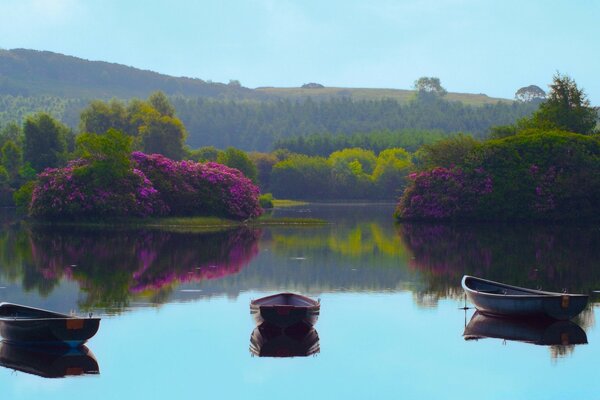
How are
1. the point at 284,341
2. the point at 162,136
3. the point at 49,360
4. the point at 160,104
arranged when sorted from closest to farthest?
the point at 49,360
the point at 284,341
the point at 162,136
the point at 160,104

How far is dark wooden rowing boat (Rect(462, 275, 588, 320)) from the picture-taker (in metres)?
36.0

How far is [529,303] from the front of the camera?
36.5 metres

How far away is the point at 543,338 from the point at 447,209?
208ft

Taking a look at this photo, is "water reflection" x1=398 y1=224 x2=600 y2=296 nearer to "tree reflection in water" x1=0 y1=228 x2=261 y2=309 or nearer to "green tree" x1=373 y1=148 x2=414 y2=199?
"tree reflection in water" x1=0 y1=228 x2=261 y2=309

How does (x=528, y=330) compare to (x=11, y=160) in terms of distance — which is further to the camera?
(x=11, y=160)

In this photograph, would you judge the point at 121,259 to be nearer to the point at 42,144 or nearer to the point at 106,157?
the point at 106,157

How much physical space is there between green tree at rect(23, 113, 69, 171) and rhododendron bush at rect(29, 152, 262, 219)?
42859 millimetres

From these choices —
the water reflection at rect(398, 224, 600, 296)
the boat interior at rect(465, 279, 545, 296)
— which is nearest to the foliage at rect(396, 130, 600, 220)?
the water reflection at rect(398, 224, 600, 296)

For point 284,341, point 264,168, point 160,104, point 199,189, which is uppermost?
point 160,104

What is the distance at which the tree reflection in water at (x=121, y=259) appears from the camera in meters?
46.2

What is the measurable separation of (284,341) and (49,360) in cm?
781

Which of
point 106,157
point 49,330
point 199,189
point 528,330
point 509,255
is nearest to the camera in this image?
point 49,330

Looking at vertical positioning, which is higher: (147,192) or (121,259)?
(147,192)

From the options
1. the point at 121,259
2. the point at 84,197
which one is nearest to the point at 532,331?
the point at 121,259
